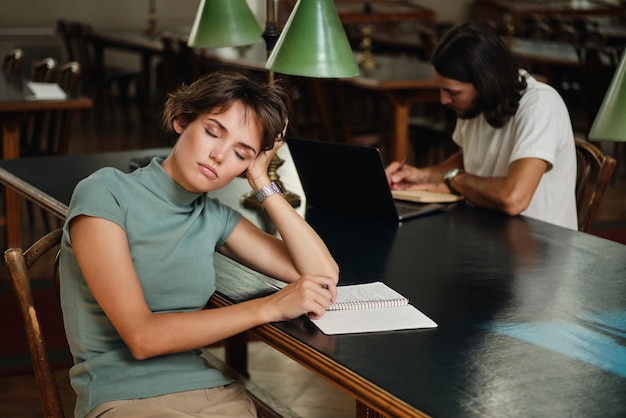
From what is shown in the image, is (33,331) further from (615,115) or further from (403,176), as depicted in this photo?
(403,176)

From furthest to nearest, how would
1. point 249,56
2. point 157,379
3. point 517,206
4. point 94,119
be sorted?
point 94,119 → point 249,56 → point 517,206 → point 157,379

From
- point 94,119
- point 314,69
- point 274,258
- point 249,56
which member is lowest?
point 94,119

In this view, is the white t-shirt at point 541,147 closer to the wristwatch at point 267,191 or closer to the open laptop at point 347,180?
the open laptop at point 347,180

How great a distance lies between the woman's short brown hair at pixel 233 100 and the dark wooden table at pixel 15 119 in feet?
8.81

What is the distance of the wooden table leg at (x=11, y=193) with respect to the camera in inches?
172

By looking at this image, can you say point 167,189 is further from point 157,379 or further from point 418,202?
point 418,202

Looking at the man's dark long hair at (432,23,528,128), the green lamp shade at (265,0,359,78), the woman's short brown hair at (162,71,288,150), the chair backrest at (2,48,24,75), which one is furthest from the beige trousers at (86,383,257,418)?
the chair backrest at (2,48,24,75)

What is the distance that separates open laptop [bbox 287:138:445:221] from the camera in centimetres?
250

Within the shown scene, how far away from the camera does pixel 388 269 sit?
6.86 feet

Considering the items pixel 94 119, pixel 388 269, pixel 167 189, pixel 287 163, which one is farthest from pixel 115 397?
pixel 94 119

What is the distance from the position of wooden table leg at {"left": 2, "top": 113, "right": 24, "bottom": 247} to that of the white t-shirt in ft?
7.46

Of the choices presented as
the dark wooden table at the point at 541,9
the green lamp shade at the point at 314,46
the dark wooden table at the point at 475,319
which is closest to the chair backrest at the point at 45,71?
the dark wooden table at the point at 475,319

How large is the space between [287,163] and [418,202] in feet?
2.01

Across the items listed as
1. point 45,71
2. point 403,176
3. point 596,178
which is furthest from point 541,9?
point 596,178
